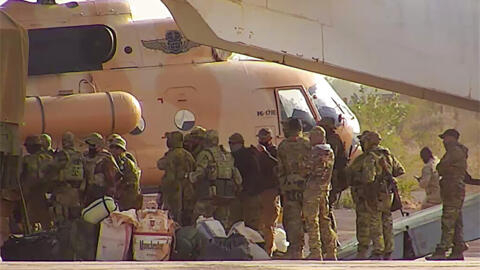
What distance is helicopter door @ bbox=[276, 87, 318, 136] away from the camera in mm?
14195

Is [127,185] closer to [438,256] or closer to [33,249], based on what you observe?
[33,249]

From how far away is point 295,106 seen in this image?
14359mm

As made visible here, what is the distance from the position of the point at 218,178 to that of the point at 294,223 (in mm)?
958

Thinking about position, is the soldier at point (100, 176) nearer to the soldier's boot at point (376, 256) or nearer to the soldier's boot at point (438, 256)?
the soldier's boot at point (376, 256)

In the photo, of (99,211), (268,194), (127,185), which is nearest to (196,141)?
(127,185)

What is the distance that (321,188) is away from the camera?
34.0 feet

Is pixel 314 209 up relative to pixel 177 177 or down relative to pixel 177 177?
down

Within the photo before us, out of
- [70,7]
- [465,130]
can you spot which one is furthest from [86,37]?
[465,130]

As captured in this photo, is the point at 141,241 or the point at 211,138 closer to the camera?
the point at 141,241

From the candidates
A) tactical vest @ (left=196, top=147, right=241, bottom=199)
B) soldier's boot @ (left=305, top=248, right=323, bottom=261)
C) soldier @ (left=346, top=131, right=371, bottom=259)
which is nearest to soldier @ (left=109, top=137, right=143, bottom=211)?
tactical vest @ (left=196, top=147, right=241, bottom=199)

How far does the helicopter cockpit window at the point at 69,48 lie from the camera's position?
45.7ft

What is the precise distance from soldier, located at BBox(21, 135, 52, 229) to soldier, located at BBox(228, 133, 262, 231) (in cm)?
212

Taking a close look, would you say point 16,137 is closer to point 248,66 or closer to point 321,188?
point 321,188

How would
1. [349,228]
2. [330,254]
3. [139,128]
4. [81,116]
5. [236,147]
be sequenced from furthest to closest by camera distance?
1. [349,228]
2. [139,128]
3. [81,116]
4. [236,147]
5. [330,254]
